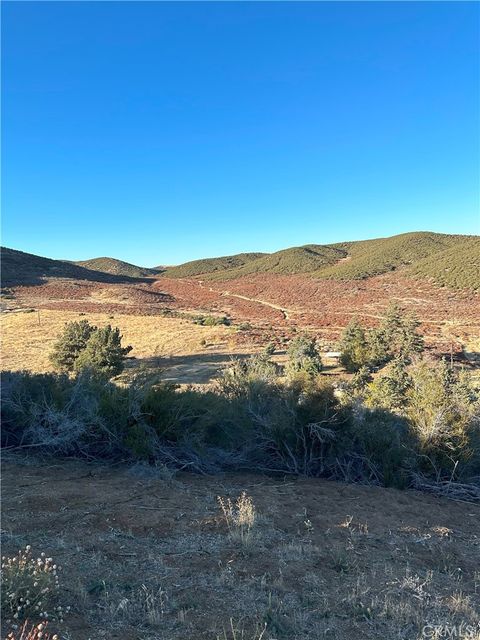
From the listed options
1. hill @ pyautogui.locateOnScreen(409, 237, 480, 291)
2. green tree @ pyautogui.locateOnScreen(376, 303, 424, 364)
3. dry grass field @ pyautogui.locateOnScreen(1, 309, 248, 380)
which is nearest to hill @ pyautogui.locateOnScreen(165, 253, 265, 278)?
hill @ pyautogui.locateOnScreen(409, 237, 480, 291)

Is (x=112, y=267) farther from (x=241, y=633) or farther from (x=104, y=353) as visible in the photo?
(x=241, y=633)

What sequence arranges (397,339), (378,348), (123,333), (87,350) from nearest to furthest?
(87,350), (378,348), (397,339), (123,333)

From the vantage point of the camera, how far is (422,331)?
31469mm

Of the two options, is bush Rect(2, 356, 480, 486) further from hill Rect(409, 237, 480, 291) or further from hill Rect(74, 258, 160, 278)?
hill Rect(74, 258, 160, 278)

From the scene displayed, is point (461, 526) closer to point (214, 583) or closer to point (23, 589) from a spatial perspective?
point (214, 583)

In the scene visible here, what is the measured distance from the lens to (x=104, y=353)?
18844 mm

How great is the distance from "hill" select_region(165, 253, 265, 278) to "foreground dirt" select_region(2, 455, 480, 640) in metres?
109

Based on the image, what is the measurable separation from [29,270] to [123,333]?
4677 cm

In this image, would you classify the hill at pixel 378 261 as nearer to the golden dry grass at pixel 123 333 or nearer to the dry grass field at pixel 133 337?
the golden dry grass at pixel 123 333


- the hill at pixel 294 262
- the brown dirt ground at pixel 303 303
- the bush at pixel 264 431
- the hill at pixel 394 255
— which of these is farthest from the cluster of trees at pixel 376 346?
the hill at pixel 294 262

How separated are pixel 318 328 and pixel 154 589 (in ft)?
104

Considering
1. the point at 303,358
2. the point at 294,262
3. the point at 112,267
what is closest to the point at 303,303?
the point at 303,358

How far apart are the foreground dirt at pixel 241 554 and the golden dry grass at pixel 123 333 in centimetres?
1552

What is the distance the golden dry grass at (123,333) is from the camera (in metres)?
22.8
